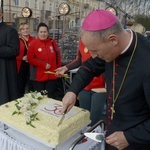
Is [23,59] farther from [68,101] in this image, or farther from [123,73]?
[123,73]

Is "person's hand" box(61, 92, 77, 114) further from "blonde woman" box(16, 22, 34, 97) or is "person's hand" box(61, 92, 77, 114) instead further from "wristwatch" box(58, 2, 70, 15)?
"wristwatch" box(58, 2, 70, 15)

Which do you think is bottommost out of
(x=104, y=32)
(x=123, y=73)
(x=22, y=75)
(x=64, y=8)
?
(x=22, y=75)

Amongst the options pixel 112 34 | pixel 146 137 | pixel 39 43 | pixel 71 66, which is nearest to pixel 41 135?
pixel 146 137

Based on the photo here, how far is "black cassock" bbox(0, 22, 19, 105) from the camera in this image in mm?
2814

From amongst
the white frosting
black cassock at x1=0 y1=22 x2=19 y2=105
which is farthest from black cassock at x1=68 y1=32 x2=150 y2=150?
black cassock at x1=0 y1=22 x2=19 y2=105

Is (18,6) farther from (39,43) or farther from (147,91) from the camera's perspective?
(147,91)

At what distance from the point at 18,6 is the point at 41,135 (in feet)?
105

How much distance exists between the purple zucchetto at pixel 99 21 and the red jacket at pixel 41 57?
2.12m

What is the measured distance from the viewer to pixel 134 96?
1.19 meters

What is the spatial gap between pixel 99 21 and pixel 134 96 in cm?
41

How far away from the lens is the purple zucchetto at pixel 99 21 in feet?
3.68

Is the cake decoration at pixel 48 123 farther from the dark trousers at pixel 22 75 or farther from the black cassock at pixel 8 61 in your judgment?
the dark trousers at pixel 22 75

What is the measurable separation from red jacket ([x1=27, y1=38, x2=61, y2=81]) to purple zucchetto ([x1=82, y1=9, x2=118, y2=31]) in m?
2.12

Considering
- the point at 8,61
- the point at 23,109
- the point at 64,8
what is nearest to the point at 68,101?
the point at 23,109
